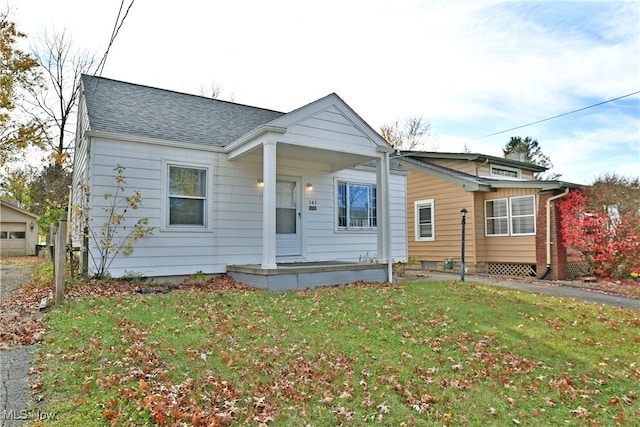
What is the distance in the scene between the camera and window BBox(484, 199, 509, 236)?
44.6 ft

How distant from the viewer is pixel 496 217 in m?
13.9

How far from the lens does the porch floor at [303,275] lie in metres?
7.82

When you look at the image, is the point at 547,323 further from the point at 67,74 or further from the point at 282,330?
the point at 67,74

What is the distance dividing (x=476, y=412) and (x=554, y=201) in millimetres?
11025

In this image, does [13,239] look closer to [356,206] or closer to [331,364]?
[356,206]

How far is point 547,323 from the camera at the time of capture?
20.0 ft

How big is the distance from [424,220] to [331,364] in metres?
12.6

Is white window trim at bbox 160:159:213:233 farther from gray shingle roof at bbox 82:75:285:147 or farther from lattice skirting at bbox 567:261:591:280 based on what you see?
lattice skirting at bbox 567:261:591:280

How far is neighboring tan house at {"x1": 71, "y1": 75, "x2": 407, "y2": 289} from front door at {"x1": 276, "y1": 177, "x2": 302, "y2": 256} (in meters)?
0.03

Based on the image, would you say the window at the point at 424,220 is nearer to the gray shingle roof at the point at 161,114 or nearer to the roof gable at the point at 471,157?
the roof gable at the point at 471,157


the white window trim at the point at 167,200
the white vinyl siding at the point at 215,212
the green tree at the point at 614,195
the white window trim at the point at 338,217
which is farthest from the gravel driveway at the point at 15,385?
the green tree at the point at 614,195

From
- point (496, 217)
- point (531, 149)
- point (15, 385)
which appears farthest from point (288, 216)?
point (531, 149)

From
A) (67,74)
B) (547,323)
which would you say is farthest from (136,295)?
(67,74)

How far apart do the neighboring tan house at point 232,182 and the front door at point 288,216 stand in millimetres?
28
